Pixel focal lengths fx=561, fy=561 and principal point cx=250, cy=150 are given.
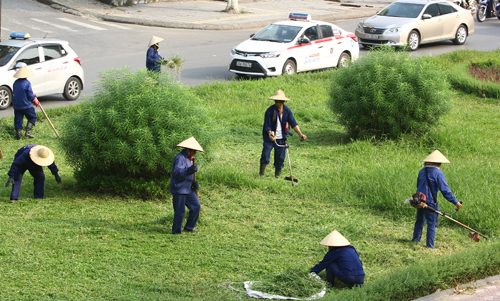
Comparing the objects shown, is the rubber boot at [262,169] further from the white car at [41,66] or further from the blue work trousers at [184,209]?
the white car at [41,66]

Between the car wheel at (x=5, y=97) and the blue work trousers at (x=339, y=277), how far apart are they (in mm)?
10859

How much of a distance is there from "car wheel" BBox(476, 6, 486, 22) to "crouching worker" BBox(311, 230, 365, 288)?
27.7 metres

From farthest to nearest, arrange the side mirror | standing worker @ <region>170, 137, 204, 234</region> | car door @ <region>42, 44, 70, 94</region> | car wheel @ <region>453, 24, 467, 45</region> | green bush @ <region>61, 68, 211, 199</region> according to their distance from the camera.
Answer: car wheel @ <region>453, 24, 467, 45</region> < the side mirror < car door @ <region>42, 44, 70, 94</region> < green bush @ <region>61, 68, 211, 199</region> < standing worker @ <region>170, 137, 204, 234</region>

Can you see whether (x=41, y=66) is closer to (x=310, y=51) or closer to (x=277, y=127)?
(x=277, y=127)

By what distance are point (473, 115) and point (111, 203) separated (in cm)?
1053

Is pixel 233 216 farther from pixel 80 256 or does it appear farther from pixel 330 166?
pixel 330 166

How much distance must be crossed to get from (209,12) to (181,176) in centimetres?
2286

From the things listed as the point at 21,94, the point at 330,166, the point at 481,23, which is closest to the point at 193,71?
the point at 21,94

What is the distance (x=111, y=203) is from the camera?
369 inches

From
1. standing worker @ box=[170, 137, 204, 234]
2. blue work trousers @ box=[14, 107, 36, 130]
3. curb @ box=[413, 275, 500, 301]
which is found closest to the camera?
curb @ box=[413, 275, 500, 301]

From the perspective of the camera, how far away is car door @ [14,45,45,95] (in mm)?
14633

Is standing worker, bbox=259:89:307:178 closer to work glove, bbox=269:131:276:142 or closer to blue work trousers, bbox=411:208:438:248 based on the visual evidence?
work glove, bbox=269:131:276:142

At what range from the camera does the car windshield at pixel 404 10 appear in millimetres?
21812

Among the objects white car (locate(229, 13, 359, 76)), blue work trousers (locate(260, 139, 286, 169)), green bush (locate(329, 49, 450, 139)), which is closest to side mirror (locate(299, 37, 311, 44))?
white car (locate(229, 13, 359, 76))
